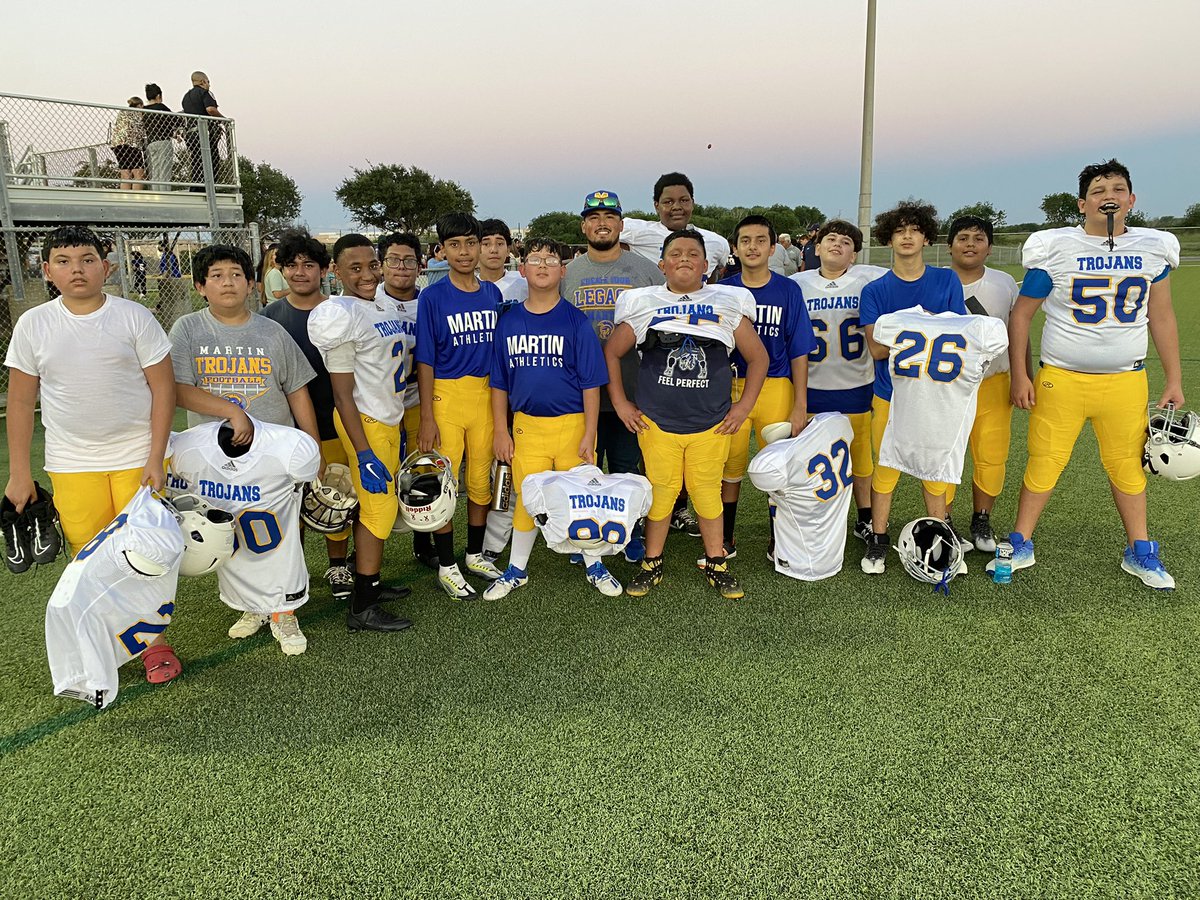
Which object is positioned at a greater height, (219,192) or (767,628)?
(219,192)

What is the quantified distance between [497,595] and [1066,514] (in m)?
3.47

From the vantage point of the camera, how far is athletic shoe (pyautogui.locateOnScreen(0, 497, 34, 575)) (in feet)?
9.52

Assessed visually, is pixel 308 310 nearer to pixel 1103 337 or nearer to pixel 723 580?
pixel 723 580

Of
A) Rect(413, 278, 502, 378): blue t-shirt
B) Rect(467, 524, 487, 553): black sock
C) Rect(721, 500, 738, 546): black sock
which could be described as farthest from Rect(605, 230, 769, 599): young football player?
Rect(467, 524, 487, 553): black sock

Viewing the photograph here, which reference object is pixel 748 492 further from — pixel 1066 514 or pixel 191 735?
pixel 191 735

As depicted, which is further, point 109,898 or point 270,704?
point 270,704

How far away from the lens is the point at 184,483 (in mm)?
3092

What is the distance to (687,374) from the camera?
11.9 feet

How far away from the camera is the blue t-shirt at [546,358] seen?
365 cm

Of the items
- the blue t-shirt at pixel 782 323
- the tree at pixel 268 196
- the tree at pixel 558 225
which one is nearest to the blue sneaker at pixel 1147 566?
Result: the blue t-shirt at pixel 782 323

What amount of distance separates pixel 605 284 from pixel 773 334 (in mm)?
926

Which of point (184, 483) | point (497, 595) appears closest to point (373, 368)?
point (184, 483)

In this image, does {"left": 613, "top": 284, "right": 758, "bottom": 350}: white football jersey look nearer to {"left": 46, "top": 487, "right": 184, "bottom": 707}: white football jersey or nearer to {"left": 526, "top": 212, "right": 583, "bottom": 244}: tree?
{"left": 46, "top": 487, "right": 184, "bottom": 707}: white football jersey

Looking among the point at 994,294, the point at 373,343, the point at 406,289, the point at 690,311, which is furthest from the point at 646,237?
the point at 373,343
